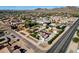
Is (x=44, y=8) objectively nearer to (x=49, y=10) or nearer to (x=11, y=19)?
(x=49, y=10)

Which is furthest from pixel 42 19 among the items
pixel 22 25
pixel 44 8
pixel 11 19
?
pixel 11 19

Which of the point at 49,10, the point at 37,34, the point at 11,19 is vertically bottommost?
the point at 37,34

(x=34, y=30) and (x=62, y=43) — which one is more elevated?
(x=34, y=30)

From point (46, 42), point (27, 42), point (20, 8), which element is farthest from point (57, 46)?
point (20, 8)

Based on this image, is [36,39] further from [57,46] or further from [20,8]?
[20,8]

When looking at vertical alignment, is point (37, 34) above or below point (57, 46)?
above

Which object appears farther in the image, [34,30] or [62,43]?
[34,30]

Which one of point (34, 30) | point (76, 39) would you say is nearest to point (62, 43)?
point (76, 39)

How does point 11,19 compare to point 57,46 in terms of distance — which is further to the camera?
point 11,19

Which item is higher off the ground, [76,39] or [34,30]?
[34,30]

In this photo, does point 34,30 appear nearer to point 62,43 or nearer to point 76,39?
point 62,43
